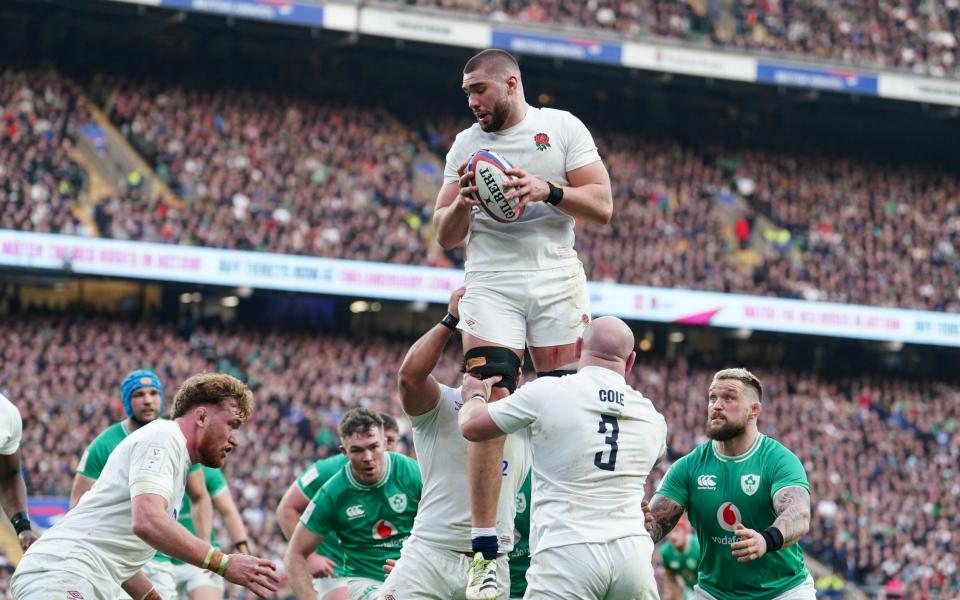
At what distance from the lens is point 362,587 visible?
387 inches

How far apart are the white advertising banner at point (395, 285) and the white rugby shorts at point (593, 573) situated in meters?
21.8

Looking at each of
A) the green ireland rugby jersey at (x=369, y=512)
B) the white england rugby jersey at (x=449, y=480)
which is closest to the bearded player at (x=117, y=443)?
the green ireland rugby jersey at (x=369, y=512)

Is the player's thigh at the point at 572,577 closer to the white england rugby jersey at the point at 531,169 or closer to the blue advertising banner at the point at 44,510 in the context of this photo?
the white england rugby jersey at the point at 531,169

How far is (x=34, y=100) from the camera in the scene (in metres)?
30.0

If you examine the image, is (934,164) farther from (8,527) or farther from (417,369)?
(417,369)

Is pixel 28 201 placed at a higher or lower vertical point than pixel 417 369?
higher

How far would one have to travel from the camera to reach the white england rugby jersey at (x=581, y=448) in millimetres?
6863

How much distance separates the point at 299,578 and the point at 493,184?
10.9 ft

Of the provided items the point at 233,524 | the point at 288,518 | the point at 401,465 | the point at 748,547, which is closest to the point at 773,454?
the point at 748,547

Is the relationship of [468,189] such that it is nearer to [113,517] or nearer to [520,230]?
[520,230]

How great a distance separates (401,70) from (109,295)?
10.0 meters

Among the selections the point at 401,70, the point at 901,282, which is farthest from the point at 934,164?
the point at 401,70

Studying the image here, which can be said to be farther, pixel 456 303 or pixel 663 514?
pixel 663 514

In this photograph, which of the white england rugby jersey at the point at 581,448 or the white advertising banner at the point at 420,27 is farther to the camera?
the white advertising banner at the point at 420,27
